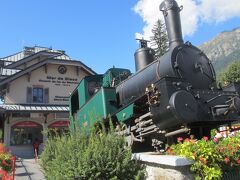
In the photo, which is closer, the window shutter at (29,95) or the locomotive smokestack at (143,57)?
the locomotive smokestack at (143,57)

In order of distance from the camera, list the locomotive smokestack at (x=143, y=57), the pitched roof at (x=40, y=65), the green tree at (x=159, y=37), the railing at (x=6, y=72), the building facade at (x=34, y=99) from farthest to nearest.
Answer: the green tree at (x=159, y=37) < the railing at (x=6, y=72) < the pitched roof at (x=40, y=65) < the building facade at (x=34, y=99) < the locomotive smokestack at (x=143, y=57)

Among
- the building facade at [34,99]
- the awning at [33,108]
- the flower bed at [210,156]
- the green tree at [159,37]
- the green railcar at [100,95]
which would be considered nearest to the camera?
the flower bed at [210,156]

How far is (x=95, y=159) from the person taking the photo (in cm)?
538

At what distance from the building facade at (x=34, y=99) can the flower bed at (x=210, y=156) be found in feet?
53.6

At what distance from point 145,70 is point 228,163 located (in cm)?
337

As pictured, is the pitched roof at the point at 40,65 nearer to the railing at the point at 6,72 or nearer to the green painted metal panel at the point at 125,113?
the railing at the point at 6,72

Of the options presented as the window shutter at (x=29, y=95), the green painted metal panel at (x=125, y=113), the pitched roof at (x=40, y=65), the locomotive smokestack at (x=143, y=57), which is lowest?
the green painted metal panel at (x=125, y=113)

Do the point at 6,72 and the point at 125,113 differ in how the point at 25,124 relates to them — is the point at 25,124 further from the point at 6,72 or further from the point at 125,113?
the point at 125,113

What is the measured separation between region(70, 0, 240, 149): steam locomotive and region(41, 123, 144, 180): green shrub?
21.0 inches

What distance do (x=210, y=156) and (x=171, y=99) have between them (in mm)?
1373

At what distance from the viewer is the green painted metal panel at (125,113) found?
7.34 meters

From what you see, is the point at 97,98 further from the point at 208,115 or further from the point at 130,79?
the point at 208,115

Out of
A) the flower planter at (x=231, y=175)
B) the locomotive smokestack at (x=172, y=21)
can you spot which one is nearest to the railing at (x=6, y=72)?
the locomotive smokestack at (x=172, y=21)

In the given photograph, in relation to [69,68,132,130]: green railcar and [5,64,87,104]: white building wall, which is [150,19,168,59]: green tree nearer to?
[5,64,87,104]: white building wall
